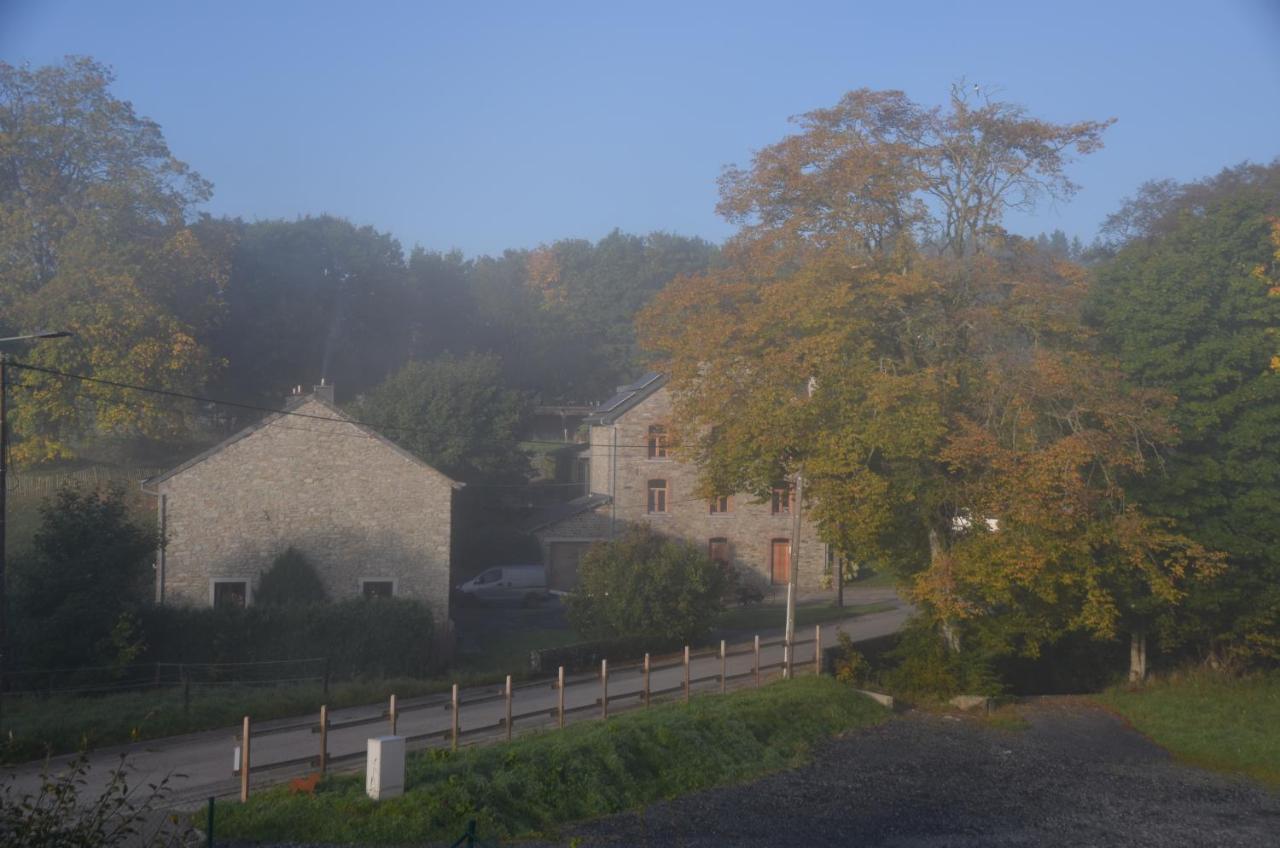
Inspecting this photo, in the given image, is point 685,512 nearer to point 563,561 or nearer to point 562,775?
point 563,561

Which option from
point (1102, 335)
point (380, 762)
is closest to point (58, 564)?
point (380, 762)

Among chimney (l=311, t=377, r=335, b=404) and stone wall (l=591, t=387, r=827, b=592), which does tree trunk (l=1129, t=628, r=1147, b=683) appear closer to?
stone wall (l=591, t=387, r=827, b=592)

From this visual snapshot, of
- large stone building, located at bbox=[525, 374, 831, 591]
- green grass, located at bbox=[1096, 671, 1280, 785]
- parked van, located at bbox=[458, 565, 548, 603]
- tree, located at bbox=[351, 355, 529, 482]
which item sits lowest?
green grass, located at bbox=[1096, 671, 1280, 785]

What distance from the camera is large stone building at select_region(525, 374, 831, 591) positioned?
141 ft

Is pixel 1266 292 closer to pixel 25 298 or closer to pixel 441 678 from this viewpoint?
pixel 441 678

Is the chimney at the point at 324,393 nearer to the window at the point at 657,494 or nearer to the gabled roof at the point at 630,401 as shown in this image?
the gabled roof at the point at 630,401

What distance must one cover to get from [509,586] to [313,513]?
11.1 m

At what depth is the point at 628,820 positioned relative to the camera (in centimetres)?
1358

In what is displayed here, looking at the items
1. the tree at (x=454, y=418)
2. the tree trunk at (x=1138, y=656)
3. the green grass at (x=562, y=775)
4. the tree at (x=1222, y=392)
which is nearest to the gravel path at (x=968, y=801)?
the green grass at (x=562, y=775)

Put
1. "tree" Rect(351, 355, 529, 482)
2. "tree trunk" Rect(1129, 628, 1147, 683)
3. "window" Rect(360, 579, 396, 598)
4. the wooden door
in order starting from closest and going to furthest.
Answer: "tree trunk" Rect(1129, 628, 1147, 683)
"window" Rect(360, 579, 396, 598)
the wooden door
"tree" Rect(351, 355, 529, 482)

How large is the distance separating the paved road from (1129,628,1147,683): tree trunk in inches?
349

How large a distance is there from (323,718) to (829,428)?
13.1m

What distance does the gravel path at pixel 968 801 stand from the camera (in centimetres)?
1332

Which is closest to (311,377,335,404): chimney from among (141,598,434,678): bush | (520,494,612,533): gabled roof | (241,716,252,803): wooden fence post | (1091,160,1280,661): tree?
(141,598,434,678): bush
